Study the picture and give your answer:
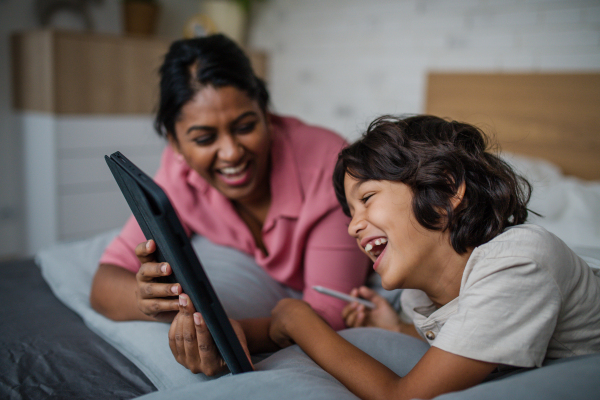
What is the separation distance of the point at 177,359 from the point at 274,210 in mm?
504

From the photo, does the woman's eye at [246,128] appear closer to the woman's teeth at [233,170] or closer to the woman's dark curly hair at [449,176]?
the woman's teeth at [233,170]

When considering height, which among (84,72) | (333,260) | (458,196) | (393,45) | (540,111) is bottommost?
(333,260)

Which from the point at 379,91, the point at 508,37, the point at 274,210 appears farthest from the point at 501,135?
the point at 274,210

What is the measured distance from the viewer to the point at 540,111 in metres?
2.07

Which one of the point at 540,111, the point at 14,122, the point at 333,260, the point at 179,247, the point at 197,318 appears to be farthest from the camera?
the point at 14,122

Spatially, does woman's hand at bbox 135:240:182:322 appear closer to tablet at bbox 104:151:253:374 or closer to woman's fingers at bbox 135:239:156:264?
woman's fingers at bbox 135:239:156:264

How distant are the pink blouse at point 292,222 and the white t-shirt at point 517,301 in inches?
17.9

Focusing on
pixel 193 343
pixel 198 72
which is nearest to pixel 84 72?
pixel 198 72

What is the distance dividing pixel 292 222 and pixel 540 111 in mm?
1396

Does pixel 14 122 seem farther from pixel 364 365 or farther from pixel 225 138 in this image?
pixel 364 365

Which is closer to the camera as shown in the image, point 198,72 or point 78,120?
point 198,72

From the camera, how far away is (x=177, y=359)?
80 cm

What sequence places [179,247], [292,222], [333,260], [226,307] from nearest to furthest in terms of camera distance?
[179,247]
[226,307]
[333,260]
[292,222]

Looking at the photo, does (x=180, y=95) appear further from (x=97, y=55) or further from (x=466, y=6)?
(x=97, y=55)
